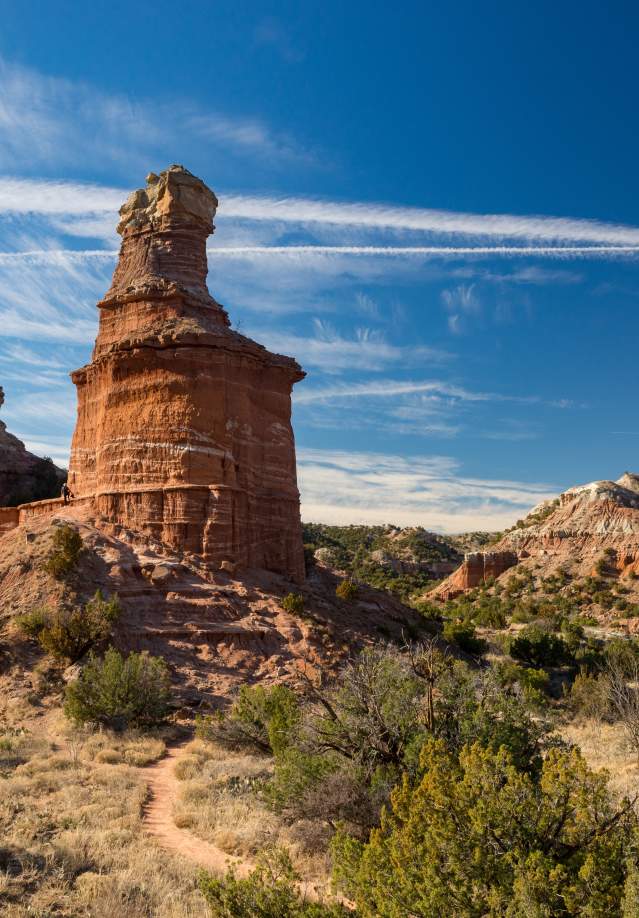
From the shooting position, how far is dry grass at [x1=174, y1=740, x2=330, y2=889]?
9.87 meters

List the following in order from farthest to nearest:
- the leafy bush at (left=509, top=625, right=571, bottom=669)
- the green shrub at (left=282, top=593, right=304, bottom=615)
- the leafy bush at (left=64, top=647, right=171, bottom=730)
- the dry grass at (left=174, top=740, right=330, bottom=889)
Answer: the leafy bush at (left=509, top=625, right=571, bottom=669)
the green shrub at (left=282, top=593, right=304, bottom=615)
the leafy bush at (left=64, top=647, right=171, bottom=730)
the dry grass at (left=174, top=740, right=330, bottom=889)

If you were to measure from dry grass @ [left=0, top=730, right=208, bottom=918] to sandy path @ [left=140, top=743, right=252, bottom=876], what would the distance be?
0.26 metres

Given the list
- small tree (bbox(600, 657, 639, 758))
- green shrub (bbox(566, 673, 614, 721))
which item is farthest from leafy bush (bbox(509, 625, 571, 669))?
green shrub (bbox(566, 673, 614, 721))

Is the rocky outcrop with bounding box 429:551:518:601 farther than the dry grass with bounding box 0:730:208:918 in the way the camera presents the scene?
Yes

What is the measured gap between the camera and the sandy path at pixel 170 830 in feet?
31.9

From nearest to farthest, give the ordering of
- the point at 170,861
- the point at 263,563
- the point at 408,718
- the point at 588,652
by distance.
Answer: the point at 170,861
the point at 408,718
the point at 263,563
the point at 588,652

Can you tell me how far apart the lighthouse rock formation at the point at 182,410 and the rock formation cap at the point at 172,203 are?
0.19 feet

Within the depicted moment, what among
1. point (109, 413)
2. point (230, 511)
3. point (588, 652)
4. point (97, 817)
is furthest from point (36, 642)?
point (588, 652)

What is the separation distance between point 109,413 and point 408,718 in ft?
76.7

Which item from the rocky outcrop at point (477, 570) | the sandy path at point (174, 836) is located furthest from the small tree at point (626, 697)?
the rocky outcrop at point (477, 570)

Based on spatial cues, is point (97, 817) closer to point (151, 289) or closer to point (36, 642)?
point (36, 642)

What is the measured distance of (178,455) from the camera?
2830cm

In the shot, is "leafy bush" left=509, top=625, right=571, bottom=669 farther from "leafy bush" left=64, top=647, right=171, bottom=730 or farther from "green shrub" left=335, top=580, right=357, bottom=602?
"leafy bush" left=64, top=647, right=171, bottom=730

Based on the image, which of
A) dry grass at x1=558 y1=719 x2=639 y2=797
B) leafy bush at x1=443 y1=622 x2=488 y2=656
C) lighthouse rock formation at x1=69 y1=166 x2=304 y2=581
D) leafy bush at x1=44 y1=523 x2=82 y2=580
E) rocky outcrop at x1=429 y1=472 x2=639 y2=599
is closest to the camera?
dry grass at x1=558 y1=719 x2=639 y2=797
